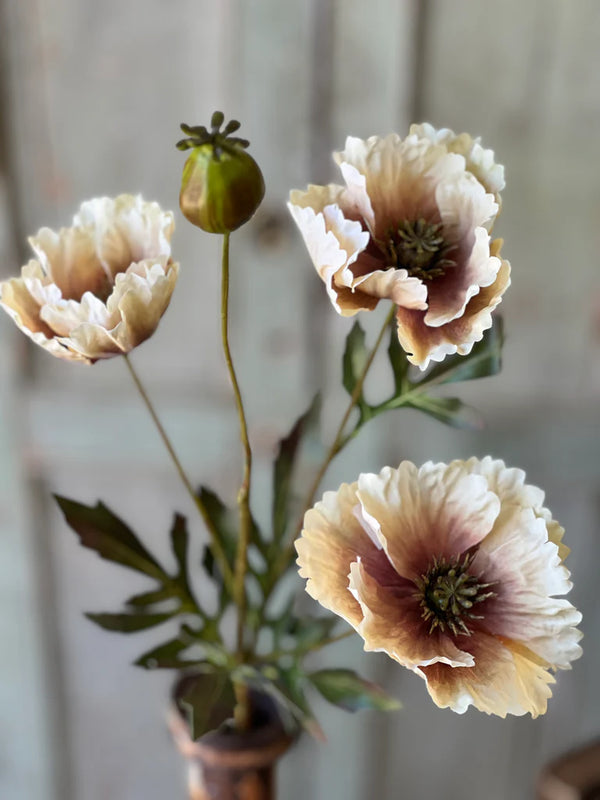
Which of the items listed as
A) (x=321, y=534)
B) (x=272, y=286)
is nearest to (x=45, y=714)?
(x=272, y=286)

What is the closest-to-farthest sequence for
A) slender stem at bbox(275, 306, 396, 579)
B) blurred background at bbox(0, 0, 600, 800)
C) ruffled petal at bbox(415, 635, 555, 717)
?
ruffled petal at bbox(415, 635, 555, 717) → slender stem at bbox(275, 306, 396, 579) → blurred background at bbox(0, 0, 600, 800)

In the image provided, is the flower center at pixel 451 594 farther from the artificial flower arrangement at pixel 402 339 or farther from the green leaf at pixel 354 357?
the green leaf at pixel 354 357

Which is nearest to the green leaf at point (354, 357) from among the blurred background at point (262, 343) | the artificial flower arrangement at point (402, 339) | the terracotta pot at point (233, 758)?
the artificial flower arrangement at point (402, 339)

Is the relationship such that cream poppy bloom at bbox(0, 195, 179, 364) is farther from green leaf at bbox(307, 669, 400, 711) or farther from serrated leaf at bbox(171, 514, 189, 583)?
green leaf at bbox(307, 669, 400, 711)

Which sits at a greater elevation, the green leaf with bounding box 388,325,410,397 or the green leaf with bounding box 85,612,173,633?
the green leaf with bounding box 388,325,410,397

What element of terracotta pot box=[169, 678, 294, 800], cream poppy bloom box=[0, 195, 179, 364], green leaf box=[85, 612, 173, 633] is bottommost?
terracotta pot box=[169, 678, 294, 800]

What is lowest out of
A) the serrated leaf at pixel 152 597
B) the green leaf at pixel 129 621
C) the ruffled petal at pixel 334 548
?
the green leaf at pixel 129 621

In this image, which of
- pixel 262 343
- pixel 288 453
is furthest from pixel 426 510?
pixel 262 343

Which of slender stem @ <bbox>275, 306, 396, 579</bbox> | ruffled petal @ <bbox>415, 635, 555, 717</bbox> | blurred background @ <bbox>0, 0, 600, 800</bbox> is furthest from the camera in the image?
blurred background @ <bbox>0, 0, 600, 800</bbox>

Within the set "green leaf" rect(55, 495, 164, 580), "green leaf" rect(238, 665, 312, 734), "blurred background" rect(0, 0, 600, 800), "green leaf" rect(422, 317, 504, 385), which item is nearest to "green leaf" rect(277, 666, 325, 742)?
"green leaf" rect(238, 665, 312, 734)
